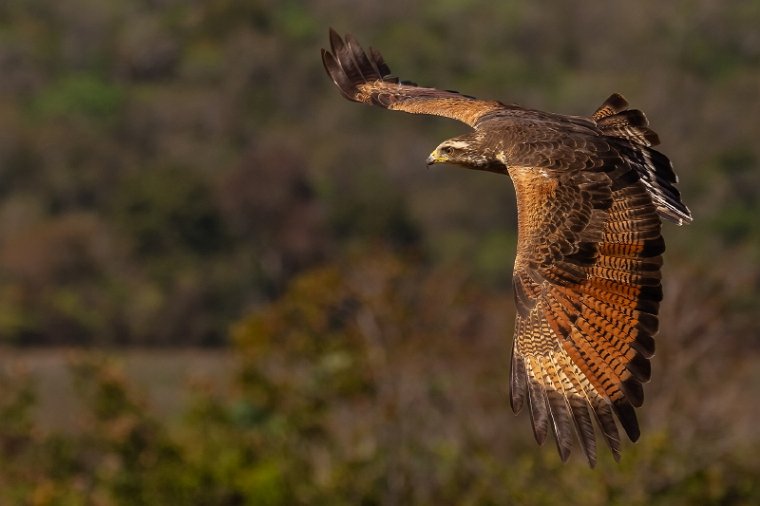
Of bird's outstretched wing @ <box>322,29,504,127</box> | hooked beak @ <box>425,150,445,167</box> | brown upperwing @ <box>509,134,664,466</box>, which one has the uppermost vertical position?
bird's outstretched wing @ <box>322,29,504,127</box>

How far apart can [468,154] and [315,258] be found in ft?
174

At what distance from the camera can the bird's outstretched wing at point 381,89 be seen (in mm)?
14852

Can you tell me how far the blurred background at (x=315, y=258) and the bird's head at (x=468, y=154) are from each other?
8649mm

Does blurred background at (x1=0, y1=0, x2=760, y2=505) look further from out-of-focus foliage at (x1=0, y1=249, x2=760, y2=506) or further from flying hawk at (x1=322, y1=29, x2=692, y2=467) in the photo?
flying hawk at (x1=322, y1=29, x2=692, y2=467)

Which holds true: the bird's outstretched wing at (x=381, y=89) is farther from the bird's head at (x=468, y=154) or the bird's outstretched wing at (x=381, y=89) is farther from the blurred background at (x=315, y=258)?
the blurred background at (x=315, y=258)

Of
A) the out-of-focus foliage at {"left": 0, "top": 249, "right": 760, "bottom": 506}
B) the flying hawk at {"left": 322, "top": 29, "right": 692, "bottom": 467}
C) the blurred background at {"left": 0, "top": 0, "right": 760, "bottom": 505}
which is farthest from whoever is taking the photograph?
the blurred background at {"left": 0, "top": 0, "right": 760, "bottom": 505}

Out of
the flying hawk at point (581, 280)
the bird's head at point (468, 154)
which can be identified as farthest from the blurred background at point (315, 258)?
the flying hawk at point (581, 280)

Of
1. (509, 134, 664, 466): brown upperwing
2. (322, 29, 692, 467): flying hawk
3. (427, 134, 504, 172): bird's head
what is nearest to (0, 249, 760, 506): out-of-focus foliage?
(427, 134, 504, 172): bird's head

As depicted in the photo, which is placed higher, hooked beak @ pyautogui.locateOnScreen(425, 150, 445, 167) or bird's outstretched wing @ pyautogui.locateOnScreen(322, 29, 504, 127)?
bird's outstretched wing @ pyautogui.locateOnScreen(322, 29, 504, 127)

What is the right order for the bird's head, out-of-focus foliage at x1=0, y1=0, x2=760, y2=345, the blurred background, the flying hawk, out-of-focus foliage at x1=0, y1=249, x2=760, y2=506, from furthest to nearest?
out-of-focus foliage at x1=0, y1=0, x2=760, y2=345 → the blurred background → out-of-focus foliage at x1=0, y1=249, x2=760, y2=506 → the bird's head → the flying hawk

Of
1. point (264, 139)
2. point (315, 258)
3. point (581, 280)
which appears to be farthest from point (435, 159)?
point (264, 139)

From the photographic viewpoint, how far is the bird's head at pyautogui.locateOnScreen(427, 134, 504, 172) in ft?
44.9

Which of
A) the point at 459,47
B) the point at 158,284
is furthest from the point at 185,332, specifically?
the point at 459,47

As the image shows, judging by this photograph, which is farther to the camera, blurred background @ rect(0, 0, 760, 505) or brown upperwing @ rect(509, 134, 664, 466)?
blurred background @ rect(0, 0, 760, 505)
